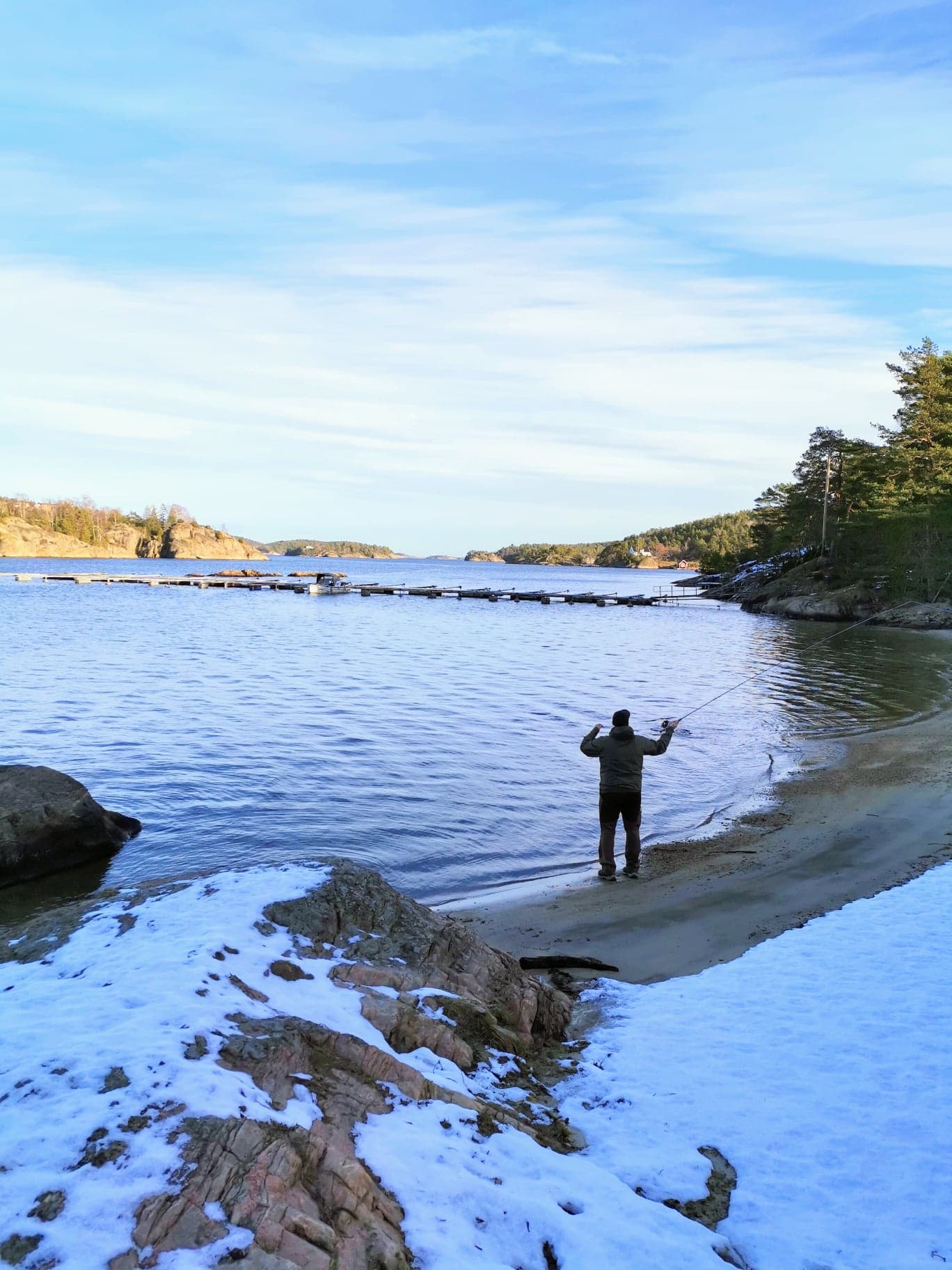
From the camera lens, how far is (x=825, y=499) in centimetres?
7025

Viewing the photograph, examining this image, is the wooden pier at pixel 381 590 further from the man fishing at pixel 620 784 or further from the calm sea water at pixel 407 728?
the man fishing at pixel 620 784

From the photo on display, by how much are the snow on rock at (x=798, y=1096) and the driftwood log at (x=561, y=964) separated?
58 cm

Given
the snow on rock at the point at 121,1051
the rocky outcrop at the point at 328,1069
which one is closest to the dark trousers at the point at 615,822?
the rocky outcrop at the point at 328,1069

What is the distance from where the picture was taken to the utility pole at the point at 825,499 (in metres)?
70.8

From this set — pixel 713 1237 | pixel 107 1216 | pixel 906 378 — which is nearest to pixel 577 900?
pixel 713 1237

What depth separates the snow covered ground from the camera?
3.64m

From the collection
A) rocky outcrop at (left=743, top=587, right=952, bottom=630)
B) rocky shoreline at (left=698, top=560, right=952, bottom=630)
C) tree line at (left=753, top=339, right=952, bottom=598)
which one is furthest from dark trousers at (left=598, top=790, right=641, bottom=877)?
tree line at (left=753, top=339, right=952, bottom=598)

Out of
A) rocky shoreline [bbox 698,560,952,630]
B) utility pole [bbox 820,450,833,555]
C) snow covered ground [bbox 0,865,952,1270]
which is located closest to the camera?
snow covered ground [bbox 0,865,952,1270]

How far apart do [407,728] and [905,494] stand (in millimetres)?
43208

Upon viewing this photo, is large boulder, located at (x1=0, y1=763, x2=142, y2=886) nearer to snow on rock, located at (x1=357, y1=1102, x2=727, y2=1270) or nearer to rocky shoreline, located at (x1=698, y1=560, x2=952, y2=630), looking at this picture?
snow on rock, located at (x1=357, y1=1102, x2=727, y2=1270)

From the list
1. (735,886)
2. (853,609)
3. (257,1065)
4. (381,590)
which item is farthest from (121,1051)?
(381,590)

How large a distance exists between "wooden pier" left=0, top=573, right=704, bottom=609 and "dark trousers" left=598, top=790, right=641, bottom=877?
7988 cm

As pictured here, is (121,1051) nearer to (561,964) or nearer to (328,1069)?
(328,1069)

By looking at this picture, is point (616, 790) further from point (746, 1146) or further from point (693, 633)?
point (693, 633)
